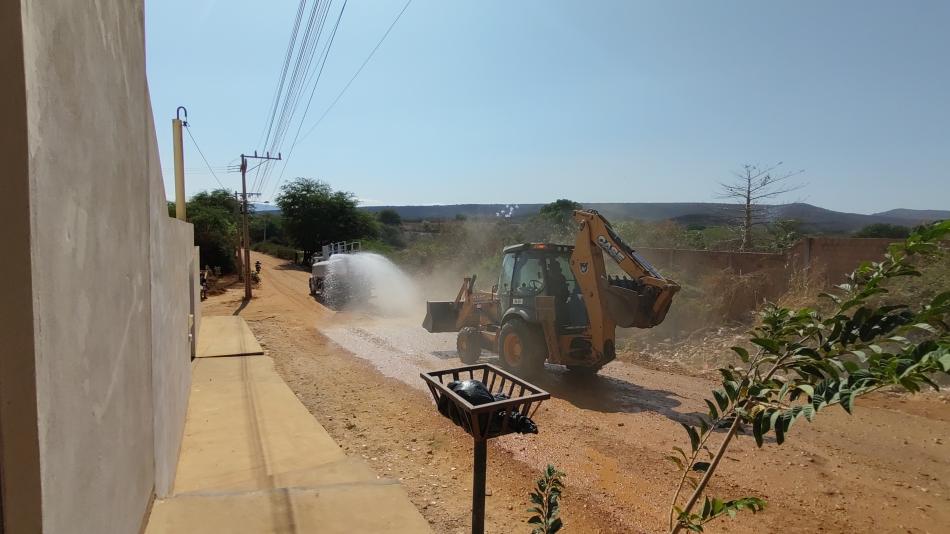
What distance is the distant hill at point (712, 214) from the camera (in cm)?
2088

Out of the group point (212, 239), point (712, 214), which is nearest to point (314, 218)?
point (212, 239)

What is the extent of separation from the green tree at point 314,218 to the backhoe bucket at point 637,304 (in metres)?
36.0

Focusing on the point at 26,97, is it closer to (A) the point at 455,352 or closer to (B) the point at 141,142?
(B) the point at 141,142

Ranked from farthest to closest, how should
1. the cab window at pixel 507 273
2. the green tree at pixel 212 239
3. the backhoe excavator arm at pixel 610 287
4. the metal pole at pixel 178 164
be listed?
the green tree at pixel 212 239
the cab window at pixel 507 273
the backhoe excavator arm at pixel 610 287
the metal pole at pixel 178 164

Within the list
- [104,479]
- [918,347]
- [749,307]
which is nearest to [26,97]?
[104,479]

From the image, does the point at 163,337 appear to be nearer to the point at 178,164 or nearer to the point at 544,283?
the point at 178,164

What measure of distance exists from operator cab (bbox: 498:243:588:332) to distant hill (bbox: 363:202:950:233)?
4.78m

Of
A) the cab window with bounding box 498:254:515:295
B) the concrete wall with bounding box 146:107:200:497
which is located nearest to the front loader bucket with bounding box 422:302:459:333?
the cab window with bounding box 498:254:515:295

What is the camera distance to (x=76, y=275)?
1.84 metres

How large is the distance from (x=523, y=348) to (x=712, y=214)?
17951mm

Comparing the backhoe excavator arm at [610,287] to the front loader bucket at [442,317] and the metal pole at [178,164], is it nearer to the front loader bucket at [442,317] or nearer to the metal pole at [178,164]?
the front loader bucket at [442,317]

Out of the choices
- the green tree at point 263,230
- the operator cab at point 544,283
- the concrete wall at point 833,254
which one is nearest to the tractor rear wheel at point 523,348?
the operator cab at point 544,283

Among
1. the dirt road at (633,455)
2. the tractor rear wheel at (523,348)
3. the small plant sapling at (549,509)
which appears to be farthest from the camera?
Result: the tractor rear wheel at (523,348)

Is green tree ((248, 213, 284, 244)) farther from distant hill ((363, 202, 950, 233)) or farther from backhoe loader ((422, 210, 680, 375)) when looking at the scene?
backhoe loader ((422, 210, 680, 375))
